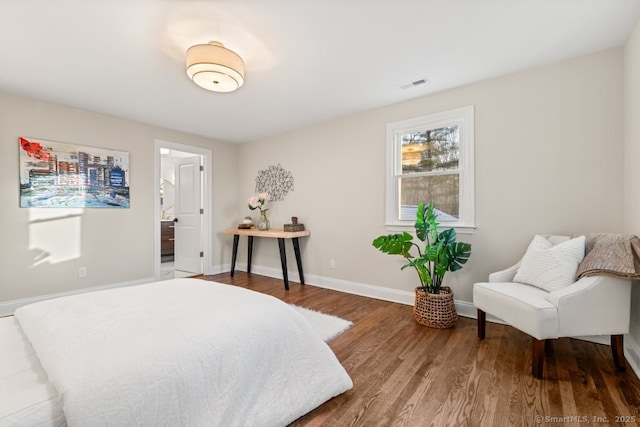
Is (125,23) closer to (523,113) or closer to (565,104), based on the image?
(523,113)

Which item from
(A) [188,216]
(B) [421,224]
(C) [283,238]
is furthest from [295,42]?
(A) [188,216]

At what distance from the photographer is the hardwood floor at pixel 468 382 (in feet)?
4.68

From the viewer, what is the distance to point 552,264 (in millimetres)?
2025

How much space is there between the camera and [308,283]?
13.3 ft

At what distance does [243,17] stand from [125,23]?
2.66 feet

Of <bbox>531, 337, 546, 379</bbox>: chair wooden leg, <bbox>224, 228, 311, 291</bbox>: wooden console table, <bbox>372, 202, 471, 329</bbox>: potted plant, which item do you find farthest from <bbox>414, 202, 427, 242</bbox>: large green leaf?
<bbox>224, 228, 311, 291</bbox>: wooden console table

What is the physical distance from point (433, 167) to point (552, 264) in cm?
145

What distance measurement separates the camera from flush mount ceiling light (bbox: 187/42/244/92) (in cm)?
197

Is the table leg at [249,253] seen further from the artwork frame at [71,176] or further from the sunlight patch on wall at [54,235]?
the sunlight patch on wall at [54,235]

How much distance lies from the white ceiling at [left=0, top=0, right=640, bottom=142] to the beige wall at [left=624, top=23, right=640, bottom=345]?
194mm

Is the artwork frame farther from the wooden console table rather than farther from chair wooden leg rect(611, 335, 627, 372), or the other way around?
chair wooden leg rect(611, 335, 627, 372)

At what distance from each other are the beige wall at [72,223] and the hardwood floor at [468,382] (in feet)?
10.6

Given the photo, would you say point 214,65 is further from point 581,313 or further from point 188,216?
point 188,216

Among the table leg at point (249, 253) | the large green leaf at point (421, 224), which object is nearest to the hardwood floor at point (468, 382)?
the large green leaf at point (421, 224)
